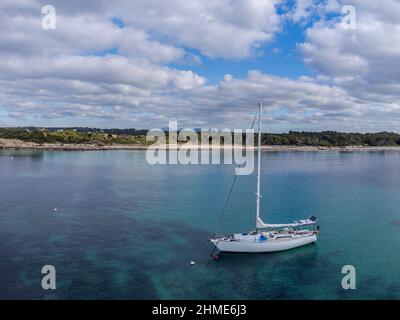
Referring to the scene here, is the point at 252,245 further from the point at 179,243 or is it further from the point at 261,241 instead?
the point at 179,243

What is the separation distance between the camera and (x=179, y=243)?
38438mm

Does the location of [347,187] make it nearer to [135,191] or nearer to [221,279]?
[135,191]

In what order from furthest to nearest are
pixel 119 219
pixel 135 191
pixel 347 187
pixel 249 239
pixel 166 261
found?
1. pixel 347 187
2. pixel 135 191
3. pixel 119 219
4. pixel 249 239
5. pixel 166 261

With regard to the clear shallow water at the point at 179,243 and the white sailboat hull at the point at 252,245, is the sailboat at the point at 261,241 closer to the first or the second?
the white sailboat hull at the point at 252,245

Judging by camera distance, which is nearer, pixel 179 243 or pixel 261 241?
pixel 261 241

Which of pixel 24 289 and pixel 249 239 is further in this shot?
pixel 249 239

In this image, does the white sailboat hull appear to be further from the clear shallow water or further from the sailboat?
the clear shallow water

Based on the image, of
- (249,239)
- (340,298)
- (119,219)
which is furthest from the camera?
(119,219)

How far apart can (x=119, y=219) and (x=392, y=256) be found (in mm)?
29776

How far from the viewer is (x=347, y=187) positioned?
7656 cm

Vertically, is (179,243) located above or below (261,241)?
below

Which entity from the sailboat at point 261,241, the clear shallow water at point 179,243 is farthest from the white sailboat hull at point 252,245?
the clear shallow water at point 179,243

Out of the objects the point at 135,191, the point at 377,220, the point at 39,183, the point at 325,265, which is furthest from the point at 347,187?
the point at 39,183

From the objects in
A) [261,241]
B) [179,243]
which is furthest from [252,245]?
[179,243]
